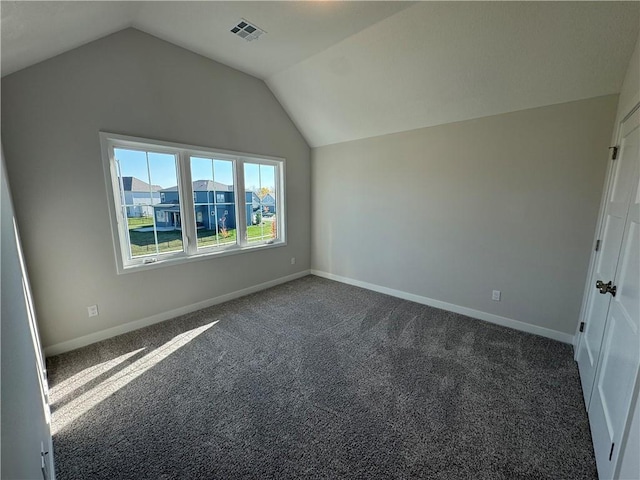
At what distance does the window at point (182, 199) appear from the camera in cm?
270

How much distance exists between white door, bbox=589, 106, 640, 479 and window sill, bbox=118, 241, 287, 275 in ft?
11.7

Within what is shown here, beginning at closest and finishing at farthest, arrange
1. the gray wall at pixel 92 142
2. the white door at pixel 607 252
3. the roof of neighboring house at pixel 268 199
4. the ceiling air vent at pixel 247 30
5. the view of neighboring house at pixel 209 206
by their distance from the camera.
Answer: the white door at pixel 607 252, the gray wall at pixel 92 142, the ceiling air vent at pixel 247 30, the view of neighboring house at pixel 209 206, the roof of neighboring house at pixel 268 199

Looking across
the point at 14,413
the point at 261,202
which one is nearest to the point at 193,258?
the point at 261,202

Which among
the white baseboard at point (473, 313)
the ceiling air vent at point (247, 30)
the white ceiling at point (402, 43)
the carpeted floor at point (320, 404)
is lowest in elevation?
the carpeted floor at point (320, 404)

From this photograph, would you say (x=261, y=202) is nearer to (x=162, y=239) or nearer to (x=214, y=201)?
(x=214, y=201)

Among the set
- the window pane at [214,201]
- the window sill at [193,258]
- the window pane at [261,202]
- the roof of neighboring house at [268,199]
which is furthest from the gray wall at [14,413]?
the roof of neighboring house at [268,199]

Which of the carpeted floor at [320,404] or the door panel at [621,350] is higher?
the door panel at [621,350]

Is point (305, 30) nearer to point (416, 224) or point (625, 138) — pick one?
point (416, 224)

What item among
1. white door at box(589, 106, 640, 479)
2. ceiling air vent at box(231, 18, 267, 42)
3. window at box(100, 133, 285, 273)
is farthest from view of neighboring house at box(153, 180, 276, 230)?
white door at box(589, 106, 640, 479)

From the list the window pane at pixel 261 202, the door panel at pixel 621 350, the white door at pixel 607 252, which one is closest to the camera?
the door panel at pixel 621 350

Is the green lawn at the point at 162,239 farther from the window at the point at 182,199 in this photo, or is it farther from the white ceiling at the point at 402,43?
the white ceiling at the point at 402,43

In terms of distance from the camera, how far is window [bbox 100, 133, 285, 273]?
8.85ft

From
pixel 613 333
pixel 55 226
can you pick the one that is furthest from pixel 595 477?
pixel 55 226

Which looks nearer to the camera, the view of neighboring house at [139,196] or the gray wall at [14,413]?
the gray wall at [14,413]
